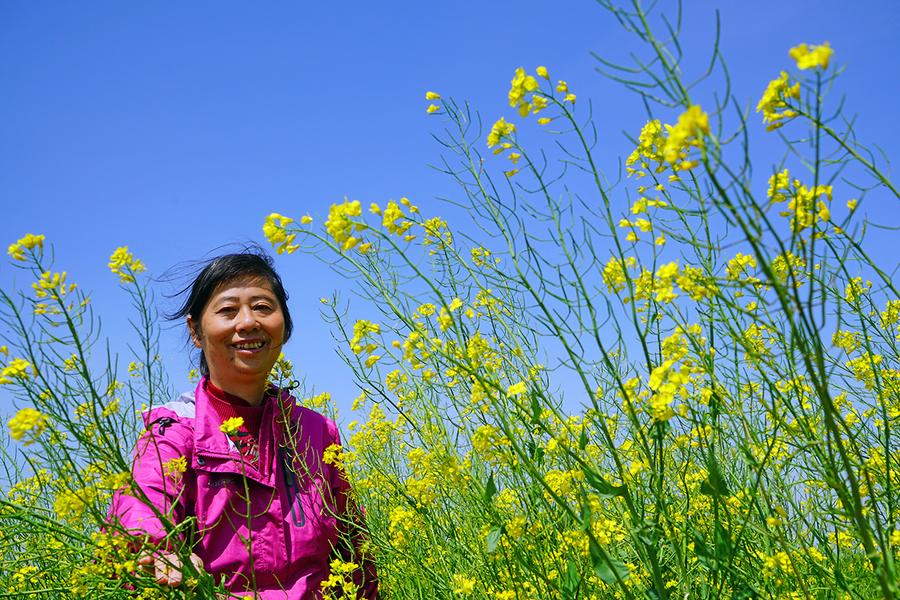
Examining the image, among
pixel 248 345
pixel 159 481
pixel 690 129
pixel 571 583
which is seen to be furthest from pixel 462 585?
pixel 690 129

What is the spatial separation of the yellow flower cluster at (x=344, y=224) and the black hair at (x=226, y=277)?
4.25 ft

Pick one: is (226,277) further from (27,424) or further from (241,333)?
(27,424)

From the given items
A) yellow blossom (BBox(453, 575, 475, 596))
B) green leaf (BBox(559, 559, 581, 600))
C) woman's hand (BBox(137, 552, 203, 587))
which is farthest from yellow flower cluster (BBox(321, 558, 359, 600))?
green leaf (BBox(559, 559, 581, 600))

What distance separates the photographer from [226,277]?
2.66 meters

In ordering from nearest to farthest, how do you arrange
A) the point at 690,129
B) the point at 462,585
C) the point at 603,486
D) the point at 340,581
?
the point at 690,129, the point at 603,486, the point at 462,585, the point at 340,581

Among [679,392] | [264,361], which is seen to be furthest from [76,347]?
[679,392]

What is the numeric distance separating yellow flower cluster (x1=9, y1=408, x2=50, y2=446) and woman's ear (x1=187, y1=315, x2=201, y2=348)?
1264 mm

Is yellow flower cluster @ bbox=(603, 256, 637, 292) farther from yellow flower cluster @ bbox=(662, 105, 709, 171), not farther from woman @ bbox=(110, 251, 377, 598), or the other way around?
woman @ bbox=(110, 251, 377, 598)

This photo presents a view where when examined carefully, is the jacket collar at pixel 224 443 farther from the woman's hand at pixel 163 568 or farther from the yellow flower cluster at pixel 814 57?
the yellow flower cluster at pixel 814 57

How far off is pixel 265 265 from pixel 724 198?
7.20 feet

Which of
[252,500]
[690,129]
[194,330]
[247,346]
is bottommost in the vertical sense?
[252,500]

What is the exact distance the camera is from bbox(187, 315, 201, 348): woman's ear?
9.02 feet

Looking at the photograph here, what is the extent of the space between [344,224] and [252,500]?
4.23ft

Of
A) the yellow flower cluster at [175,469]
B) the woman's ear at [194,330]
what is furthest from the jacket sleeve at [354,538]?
the woman's ear at [194,330]
